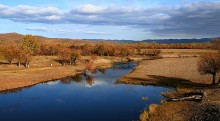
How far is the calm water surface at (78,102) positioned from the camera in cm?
3925

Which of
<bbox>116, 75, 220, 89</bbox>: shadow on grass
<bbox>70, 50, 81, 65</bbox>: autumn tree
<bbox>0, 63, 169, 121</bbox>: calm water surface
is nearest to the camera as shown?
<bbox>0, 63, 169, 121</bbox>: calm water surface

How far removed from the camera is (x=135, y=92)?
180 ft

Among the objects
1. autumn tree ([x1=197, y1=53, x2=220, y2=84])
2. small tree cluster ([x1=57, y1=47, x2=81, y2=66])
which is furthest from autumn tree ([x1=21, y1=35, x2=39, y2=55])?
autumn tree ([x1=197, y1=53, x2=220, y2=84])

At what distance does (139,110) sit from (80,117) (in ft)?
26.9

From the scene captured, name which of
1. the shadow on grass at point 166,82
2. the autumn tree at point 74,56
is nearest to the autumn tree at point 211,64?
the shadow on grass at point 166,82

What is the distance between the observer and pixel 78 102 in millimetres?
47938

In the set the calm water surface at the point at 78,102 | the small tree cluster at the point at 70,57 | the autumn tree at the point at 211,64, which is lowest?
the calm water surface at the point at 78,102

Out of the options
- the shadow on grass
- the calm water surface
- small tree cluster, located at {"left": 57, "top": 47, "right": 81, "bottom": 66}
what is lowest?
the calm water surface

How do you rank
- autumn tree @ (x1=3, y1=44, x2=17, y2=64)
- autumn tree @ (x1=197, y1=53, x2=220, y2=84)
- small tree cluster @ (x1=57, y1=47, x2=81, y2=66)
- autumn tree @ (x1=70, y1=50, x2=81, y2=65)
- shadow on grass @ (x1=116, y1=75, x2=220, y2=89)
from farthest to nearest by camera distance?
autumn tree @ (x1=70, y1=50, x2=81, y2=65) → small tree cluster @ (x1=57, y1=47, x2=81, y2=66) → autumn tree @ (x1=3, y1=44, x2=17, y2=64) → shadow on grass @ (x1=116, y1=75, x2=220, y2=89) → autumn tree @ (x1=197, y1=53, x2=220, y2=84)

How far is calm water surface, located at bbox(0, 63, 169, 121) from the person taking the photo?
129ft

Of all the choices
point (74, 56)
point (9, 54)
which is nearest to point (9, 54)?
point (9, 54)

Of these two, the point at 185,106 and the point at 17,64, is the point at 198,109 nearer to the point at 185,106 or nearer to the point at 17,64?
the point at 185,106

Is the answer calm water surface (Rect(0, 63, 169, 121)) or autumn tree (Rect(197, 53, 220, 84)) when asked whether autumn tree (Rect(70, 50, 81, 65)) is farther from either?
autumn tree (Rect(197, 53, 220, 84))

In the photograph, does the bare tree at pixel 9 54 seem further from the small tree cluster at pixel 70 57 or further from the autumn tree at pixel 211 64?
the autumn tree at pixel 211 64
